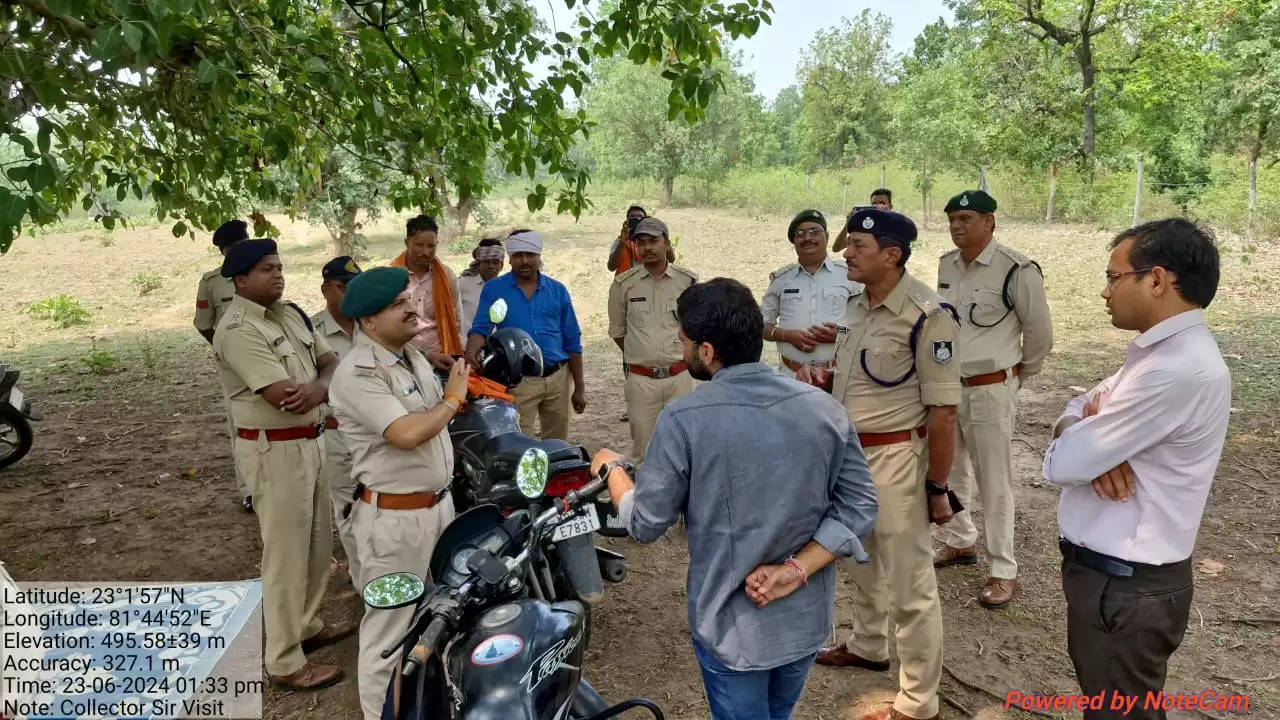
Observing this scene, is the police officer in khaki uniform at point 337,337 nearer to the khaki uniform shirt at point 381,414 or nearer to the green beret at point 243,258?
the green beret at point 243,258

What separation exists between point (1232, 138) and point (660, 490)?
2448 cm

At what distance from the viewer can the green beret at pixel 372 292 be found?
8.42 ft

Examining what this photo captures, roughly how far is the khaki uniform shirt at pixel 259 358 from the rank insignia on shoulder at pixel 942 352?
2.49 meters

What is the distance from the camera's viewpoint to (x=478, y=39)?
415cm

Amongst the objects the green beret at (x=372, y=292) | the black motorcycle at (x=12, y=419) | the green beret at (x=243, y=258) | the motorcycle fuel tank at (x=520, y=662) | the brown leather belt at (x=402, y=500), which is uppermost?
the green beret at (x=243, y=258)

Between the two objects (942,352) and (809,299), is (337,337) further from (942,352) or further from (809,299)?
(942,352)

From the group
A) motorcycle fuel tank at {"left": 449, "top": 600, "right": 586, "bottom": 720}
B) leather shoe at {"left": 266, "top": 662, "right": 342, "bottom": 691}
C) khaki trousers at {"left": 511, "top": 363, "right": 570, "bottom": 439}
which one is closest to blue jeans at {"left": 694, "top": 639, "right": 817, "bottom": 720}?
motorcycle fuel tank at {"left": 449, "top": 600, "right": 586, "bottom": 720}

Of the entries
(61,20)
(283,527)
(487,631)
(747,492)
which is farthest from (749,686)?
(61,20)

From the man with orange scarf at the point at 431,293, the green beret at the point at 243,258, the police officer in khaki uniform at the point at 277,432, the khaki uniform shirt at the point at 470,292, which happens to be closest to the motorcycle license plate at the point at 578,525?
the police officer in khaki uniform at the point at 277,432

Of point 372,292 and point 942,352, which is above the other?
point 372,292

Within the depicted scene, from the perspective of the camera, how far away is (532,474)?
2238mm

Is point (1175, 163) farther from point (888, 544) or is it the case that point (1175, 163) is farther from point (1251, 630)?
point (888, 544)

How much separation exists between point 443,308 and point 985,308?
3.17m

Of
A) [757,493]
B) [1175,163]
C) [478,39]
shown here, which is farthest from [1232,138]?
[757,493]
